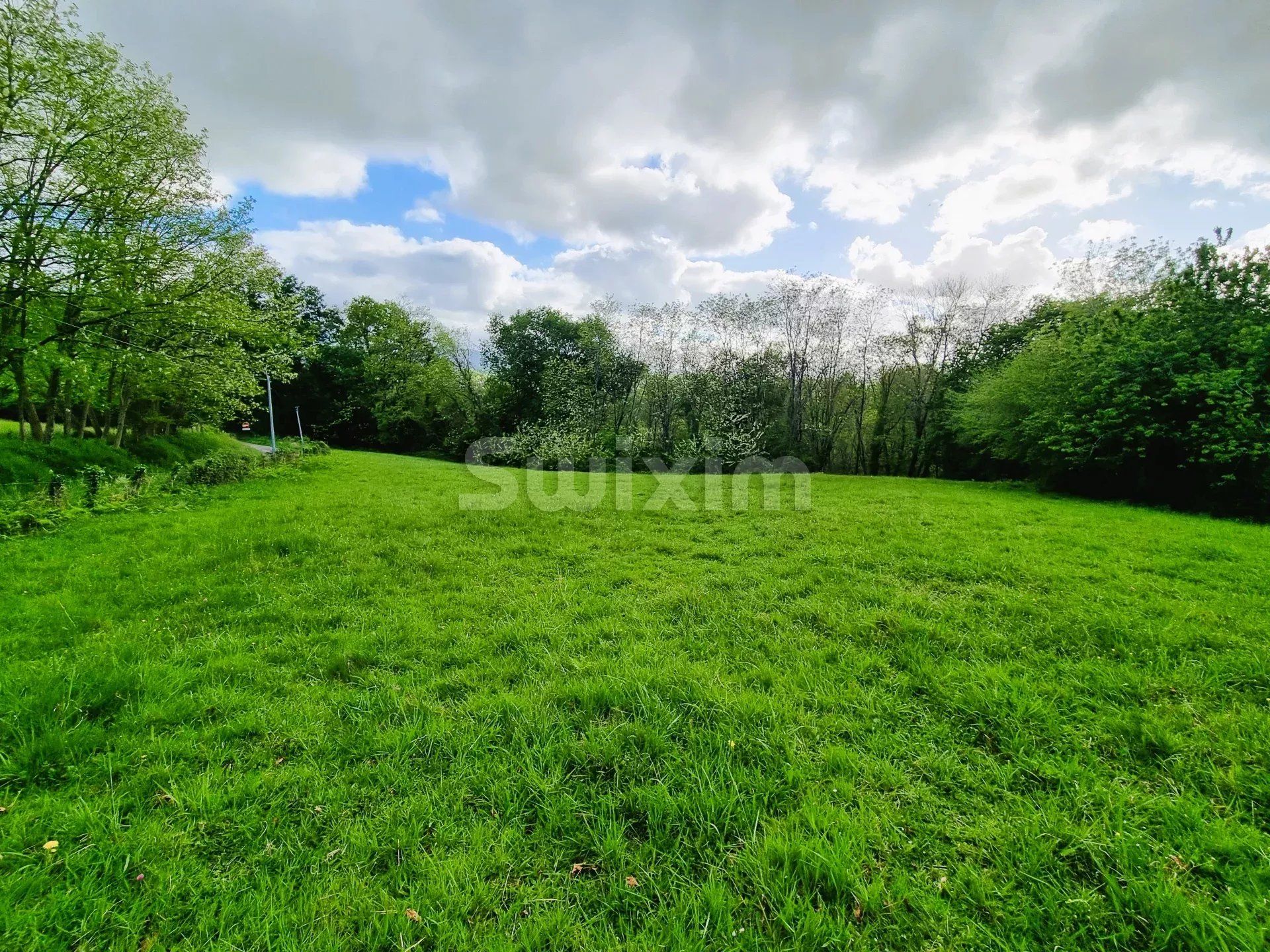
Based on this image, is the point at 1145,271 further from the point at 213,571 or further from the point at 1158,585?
the point at 213,571

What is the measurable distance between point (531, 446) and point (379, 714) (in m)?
22.4

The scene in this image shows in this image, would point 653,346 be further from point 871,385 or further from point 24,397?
point 24,397

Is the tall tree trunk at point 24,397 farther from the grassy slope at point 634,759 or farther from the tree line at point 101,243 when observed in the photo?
the grassy slope at point 634,759

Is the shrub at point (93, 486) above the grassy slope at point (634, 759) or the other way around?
above

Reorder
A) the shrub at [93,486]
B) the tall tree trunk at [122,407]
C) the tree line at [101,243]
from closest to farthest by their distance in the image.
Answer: the shrub at [93,486] < the tree line at [101,243] < the tall tree trunk at [122,407]

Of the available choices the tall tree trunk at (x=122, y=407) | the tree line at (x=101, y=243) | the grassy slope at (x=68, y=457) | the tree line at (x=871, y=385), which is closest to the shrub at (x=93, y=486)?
the grassy slope at (x=68, y=457)

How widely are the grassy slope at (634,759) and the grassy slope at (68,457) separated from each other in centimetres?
766

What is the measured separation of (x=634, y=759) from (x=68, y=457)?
16968 mm

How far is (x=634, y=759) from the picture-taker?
2.47 meters

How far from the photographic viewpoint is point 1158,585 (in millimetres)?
4621

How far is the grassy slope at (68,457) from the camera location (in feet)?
30.7

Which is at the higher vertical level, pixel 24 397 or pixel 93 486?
pixel 24 397

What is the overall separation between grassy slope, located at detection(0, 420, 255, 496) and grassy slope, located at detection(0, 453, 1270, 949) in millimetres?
7662

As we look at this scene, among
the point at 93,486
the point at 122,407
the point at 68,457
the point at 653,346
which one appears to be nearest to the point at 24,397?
the point at 68,457
